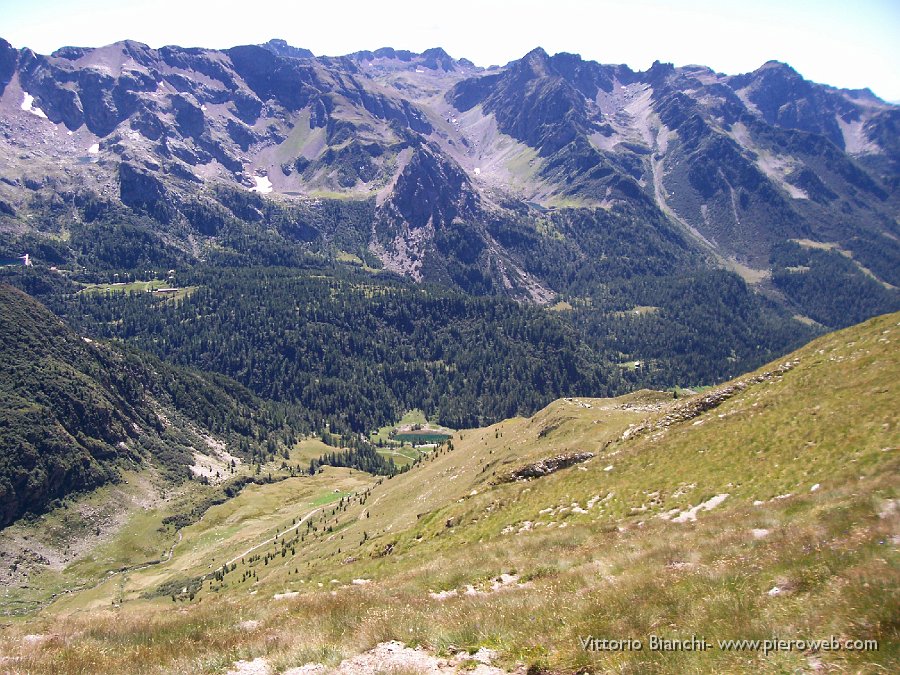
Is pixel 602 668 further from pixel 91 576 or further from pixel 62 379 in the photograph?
pixel 62 379

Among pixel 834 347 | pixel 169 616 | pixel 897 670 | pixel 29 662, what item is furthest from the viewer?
pixel 834 347

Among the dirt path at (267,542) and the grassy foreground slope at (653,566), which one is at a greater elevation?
the grassy foreground slope at (653,566)

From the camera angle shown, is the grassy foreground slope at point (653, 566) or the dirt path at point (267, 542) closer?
the grassy foreground slope at point (653, 566)

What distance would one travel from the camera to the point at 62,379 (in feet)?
643

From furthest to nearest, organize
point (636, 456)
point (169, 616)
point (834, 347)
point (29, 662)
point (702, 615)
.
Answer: point (834, 347), point (636, 456), point (169, 616), point (29, 662), point (702, 615)

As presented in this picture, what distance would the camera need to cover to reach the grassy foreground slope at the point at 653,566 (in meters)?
13.8

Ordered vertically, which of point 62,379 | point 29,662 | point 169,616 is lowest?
point 169,616

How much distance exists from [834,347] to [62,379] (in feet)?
762

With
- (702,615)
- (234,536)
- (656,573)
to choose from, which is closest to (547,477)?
(656,573)

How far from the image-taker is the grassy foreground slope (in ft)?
45.2

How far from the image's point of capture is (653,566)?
20.6 metres

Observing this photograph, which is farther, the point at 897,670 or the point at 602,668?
the point at 602,668

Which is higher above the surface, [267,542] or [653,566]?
[653,566]

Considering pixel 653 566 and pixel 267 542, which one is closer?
pixel 653 566
